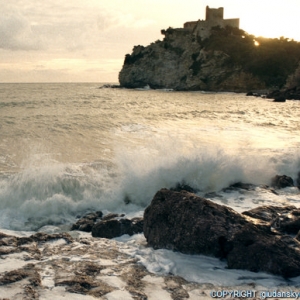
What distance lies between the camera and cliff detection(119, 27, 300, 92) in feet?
222

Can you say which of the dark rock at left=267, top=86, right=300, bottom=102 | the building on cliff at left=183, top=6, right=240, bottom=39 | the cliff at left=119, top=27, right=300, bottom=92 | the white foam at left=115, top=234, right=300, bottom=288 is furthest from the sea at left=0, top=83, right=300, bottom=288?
the building on cliff at left=183, top=6, right=240, bottom=39

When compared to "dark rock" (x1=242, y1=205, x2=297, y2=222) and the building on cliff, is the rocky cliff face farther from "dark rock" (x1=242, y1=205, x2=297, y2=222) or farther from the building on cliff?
"dark rock" (x1=242, y1=205, x2=297, y2=222)

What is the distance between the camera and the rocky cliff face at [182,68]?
68938 mm

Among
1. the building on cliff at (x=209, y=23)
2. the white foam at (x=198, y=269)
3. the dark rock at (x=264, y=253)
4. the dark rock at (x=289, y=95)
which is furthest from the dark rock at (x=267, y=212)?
the building on cliff at (x=209, y=23)

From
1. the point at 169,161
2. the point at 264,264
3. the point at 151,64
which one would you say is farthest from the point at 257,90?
A: the point at 264,264

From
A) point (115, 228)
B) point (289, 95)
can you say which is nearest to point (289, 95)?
point (289, 95)

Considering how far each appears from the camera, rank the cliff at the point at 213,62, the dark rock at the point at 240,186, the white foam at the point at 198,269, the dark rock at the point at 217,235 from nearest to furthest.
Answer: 1. the white foam at the point at 198,269
2. the dark rock at the point at 217,235
3. the dark rock at the point at 240,186
4. the cliff at the point at 213,62

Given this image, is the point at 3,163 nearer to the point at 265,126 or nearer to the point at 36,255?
the point at 36,255

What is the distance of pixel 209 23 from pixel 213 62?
11534 mm

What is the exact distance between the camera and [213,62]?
7081 centimetres

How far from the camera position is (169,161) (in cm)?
873

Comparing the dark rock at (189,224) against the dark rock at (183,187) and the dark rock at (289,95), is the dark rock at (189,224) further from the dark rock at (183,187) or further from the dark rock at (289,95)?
the dark rock at (289,95)

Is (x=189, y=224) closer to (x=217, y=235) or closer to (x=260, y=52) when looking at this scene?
(x=217, y=235)

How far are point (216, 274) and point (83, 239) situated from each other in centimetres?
219
